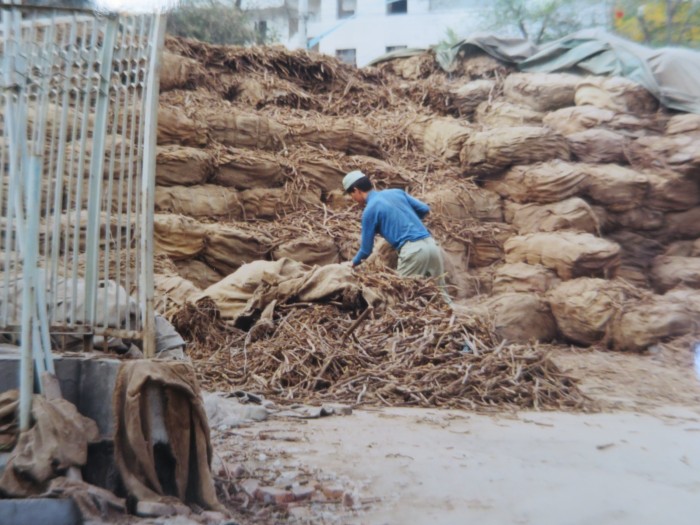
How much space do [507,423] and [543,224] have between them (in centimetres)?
468

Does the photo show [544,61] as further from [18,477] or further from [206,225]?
[18,477]

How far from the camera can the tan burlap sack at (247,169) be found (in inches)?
330

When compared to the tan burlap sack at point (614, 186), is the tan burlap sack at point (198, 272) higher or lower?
lower

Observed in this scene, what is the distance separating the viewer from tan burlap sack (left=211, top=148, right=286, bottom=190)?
27.5 feet

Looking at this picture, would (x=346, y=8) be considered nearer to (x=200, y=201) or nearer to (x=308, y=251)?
(x=308, y=251)

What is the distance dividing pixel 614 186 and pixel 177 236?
4.50 meters

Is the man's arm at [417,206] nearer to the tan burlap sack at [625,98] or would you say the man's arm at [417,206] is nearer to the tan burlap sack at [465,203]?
the tan burlap sack at [465,203]

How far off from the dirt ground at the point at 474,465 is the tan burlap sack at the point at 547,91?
6001 mm

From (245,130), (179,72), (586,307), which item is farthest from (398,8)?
(179,72)

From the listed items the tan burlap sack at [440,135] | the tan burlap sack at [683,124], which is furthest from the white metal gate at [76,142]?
the tan burlap sack at [683,124]

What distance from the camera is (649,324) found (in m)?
6.97

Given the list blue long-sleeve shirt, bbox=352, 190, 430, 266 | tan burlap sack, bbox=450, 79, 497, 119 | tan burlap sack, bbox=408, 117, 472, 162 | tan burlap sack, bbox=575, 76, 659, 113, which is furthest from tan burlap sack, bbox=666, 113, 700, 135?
blue long-sleeve shirt, bbox=352, 190, 430, 266

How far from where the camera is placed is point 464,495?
2.81m

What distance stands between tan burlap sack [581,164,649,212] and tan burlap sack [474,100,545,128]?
51.1 inches
